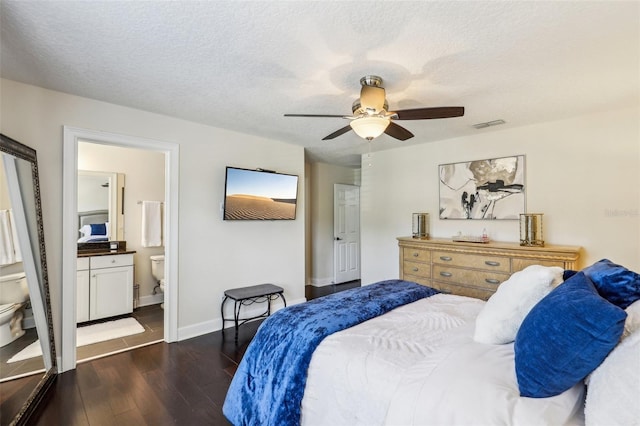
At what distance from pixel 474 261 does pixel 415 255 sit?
2.40 ft

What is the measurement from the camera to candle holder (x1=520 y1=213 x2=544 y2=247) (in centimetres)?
329

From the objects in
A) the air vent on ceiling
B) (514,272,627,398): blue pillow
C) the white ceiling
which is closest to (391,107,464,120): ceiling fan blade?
the white ceiling

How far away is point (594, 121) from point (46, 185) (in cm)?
525

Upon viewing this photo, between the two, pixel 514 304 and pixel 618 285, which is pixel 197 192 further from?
pixel 618 285

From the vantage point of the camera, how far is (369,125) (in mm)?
2129

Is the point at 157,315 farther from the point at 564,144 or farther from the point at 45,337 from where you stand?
the point at 564,144

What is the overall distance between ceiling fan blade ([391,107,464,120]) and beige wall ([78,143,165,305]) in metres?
→ 3.66

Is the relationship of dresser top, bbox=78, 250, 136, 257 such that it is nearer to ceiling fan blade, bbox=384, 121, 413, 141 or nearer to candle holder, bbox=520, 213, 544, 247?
ceiling fan blade, bbox=384, 121, 413, 141

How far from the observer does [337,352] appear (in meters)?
1.53

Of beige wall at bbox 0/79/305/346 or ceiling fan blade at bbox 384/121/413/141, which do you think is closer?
ceiling fan blade at bbox 384/121/413/141

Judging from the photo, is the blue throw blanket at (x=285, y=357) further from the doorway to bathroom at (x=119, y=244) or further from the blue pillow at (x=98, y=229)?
the blue pillow at (x=98, y=229)

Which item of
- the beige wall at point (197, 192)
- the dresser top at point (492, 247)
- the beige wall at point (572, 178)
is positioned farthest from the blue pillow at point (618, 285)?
the beige wall at point (197, 192)

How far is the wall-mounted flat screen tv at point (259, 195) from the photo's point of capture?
3.67 meters

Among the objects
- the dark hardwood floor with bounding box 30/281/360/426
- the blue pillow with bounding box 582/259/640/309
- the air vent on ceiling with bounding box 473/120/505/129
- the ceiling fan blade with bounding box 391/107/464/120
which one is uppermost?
the air vent on ceiling with bounding box 473/120/505/129
